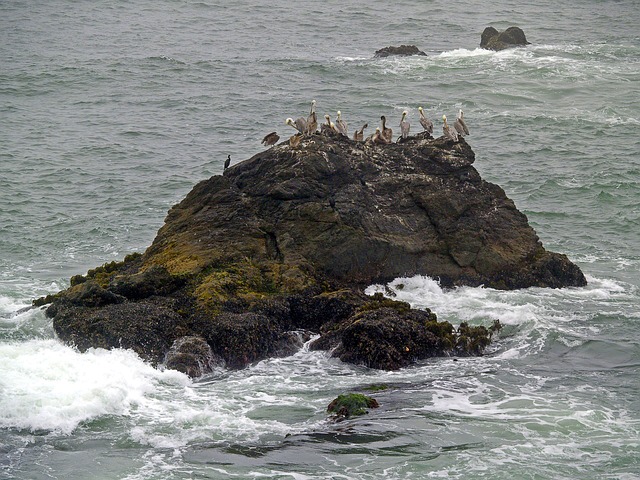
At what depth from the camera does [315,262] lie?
20.5 m

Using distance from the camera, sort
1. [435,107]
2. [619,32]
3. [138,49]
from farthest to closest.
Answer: [619,32]
[138,49]
[435,107]

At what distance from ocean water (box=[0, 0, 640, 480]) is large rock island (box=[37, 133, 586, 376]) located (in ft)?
1.41

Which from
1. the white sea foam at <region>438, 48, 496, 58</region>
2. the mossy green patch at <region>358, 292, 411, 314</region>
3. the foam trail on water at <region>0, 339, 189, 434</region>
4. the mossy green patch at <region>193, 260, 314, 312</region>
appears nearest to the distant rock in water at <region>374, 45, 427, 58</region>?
the white sea foam at <region>438, 48, 496, 58</region>

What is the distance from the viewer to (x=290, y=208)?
21.1 metres

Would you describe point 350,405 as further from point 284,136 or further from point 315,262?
point 284,136

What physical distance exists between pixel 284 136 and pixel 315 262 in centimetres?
1356

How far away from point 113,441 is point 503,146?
21.1 m

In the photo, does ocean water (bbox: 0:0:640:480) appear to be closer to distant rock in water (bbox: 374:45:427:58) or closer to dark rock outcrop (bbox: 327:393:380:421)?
dark rock outcrop (bbox: 327:393:380:421)

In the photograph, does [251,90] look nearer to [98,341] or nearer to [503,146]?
[503,146]

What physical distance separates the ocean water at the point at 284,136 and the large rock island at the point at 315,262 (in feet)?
1.41

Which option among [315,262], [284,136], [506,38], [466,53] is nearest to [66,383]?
[315,262]

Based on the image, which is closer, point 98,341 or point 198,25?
point 98,341

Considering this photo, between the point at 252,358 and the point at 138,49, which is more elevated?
the point at 138,49

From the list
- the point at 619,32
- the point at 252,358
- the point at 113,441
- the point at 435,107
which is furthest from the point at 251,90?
the point at 113,441
